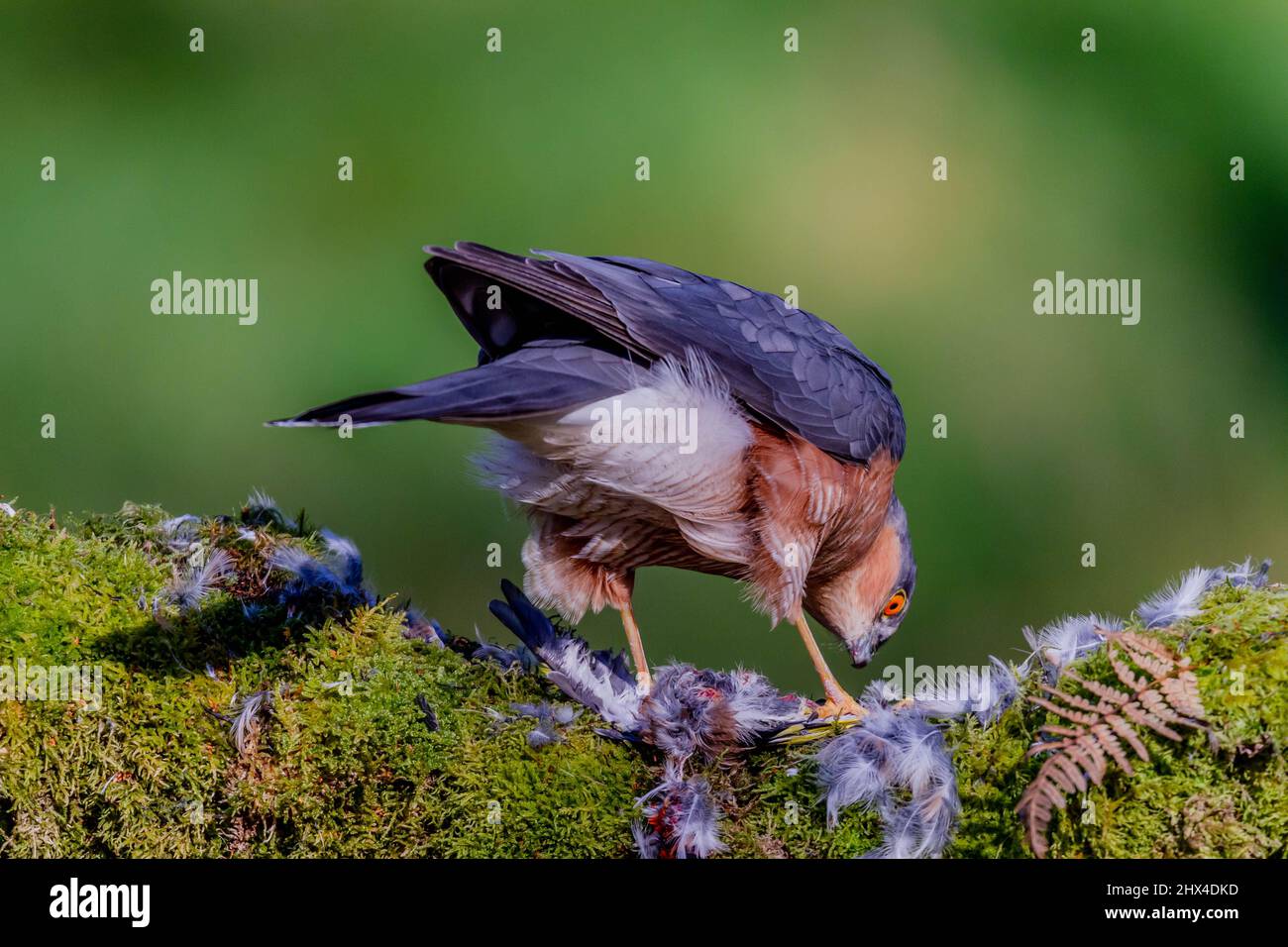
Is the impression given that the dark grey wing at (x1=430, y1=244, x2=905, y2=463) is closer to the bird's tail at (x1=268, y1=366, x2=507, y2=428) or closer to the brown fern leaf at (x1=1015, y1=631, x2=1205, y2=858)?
the bird's tail at (x1=268, y1=366, x2=507, y2=428)

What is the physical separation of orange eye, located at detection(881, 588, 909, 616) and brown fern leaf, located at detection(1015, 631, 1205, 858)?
5.80 feet

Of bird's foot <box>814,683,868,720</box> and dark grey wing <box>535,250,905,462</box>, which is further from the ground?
dark grey wing <box>535,250,905,462</box>

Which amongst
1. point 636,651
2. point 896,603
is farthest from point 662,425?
point 896,603

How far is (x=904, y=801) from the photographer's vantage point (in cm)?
198

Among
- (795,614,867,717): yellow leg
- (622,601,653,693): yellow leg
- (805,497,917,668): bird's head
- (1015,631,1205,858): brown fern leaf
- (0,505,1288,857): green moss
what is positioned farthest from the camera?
(805,497,917,668): bird's head

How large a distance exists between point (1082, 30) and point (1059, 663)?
4597mm

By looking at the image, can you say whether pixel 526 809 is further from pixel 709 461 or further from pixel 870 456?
pixel 870 456

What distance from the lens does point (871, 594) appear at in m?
3.56

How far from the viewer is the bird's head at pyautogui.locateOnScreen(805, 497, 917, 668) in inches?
139

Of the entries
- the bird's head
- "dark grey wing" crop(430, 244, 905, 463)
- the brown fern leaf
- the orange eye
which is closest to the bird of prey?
"dark grey wing" crop(430, 244, 905, 463)

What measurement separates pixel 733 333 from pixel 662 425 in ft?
1.22

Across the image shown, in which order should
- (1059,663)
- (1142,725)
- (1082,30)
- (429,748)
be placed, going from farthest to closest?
(1082,30), (429,748), (1059,663), (1142,725)

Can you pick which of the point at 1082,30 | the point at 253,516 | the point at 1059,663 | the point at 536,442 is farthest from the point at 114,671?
the point at 1082,30

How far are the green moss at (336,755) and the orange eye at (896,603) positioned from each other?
1583 millimetres
